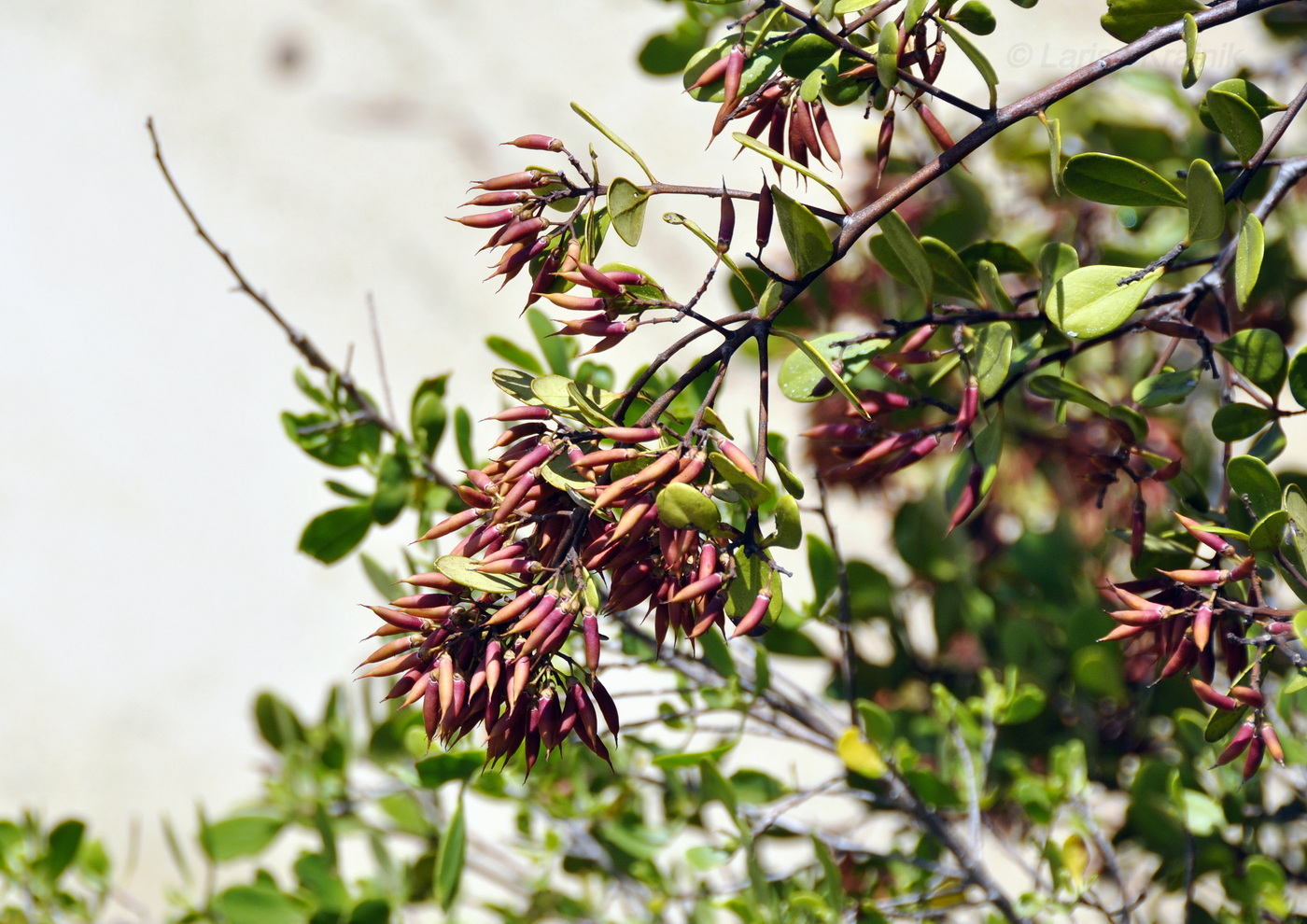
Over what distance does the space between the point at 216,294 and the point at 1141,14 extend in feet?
9.48

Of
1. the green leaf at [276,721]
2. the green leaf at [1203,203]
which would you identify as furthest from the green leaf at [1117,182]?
the green leaf at [276,721]

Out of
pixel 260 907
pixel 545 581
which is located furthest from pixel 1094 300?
pixel 260 907

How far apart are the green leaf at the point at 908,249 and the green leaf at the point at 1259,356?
0.70ft

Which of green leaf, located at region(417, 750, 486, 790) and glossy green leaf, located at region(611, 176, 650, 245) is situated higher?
glossy green leaf, located at region(611, 176, 650, 245)

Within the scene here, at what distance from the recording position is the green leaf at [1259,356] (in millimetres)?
720

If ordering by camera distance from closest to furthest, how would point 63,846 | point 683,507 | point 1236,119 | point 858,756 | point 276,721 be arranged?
point 683,507 → point 1236,119 → point 858,756 → point 63,846 → point 276,721

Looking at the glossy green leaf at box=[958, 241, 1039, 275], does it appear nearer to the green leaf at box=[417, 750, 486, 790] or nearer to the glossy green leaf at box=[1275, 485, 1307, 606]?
the glossy green leaf at box=[1275, 485, 1307, 606]

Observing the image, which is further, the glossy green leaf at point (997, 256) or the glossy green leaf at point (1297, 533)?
the glossy green leaf at point (997, 256)

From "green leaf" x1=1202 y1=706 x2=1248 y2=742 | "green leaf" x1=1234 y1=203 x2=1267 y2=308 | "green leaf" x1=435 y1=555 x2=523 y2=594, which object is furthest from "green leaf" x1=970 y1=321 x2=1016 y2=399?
"green leaf" x1=435 y1=555 x2=523 y2=594

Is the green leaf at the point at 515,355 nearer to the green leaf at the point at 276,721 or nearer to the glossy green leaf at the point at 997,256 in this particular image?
the glossy green leaf at the point at 997,256

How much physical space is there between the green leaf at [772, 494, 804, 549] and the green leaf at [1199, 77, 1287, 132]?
1.15 feet

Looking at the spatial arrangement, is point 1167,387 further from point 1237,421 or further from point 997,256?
point 997,256

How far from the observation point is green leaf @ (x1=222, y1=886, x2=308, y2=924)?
1.05 meters

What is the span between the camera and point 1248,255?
2.00ft
